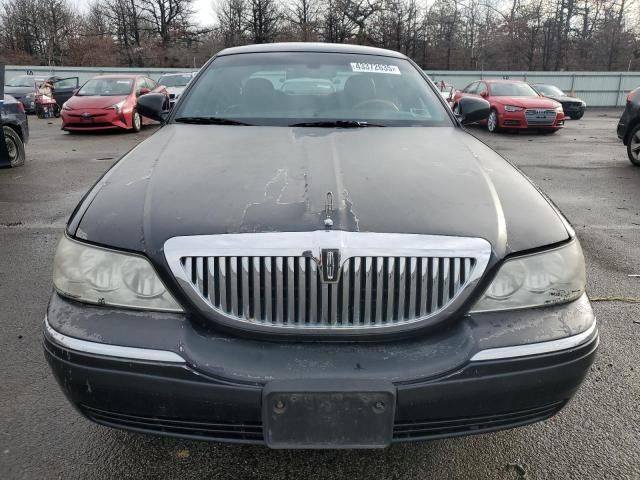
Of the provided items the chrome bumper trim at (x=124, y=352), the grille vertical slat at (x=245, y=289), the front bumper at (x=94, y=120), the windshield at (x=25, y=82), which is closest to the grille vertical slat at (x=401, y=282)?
the grille vertical slat at (x=245, y=289)

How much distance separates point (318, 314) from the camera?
5.04 ft

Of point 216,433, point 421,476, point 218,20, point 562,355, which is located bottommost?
point 421,476

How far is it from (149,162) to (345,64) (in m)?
1.52

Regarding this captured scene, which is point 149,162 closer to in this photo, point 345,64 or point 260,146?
point 260,146

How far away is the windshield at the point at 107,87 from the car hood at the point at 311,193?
462 inches

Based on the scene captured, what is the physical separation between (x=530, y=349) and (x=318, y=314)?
64 centimetres

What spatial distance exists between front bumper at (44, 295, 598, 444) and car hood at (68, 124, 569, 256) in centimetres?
30

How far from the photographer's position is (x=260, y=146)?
2348 mm

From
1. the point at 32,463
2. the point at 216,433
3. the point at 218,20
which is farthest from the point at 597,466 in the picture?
the point at 218,20

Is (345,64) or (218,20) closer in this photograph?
(345,64)

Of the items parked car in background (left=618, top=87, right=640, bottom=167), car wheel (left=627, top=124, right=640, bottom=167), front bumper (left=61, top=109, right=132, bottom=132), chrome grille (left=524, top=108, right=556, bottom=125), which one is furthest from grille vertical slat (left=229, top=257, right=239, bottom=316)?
chrome grille (left=524, top=108, right=556, bottom=125)

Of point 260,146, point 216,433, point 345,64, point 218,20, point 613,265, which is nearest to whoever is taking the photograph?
point 216,433

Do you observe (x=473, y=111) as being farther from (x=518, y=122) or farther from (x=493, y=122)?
(x=493, y=122)

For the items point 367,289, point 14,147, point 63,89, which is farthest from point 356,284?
point 63,89
